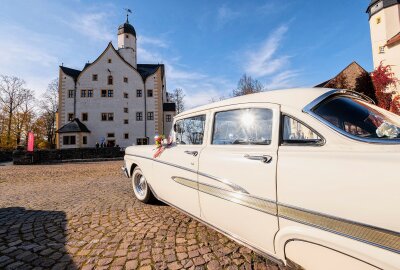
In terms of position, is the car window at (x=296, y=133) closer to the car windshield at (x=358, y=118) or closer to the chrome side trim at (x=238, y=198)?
the car windshield at (x=358, y=118)

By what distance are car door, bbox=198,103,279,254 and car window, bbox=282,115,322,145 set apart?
8 cm

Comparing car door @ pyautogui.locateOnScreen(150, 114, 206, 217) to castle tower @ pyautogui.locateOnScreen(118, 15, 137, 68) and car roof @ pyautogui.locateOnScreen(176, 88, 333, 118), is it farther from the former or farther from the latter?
castle tower @ pyautogui.locateOnScreen(118, 15, 137, 68)

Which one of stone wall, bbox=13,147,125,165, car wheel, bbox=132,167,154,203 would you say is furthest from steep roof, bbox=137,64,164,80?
car wheel, bbox=132,167,154,203

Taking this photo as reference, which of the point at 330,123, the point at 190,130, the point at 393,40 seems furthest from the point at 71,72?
the point at 393,40

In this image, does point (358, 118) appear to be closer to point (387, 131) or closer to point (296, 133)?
point (387, 131)

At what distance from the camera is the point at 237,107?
8.53 ft

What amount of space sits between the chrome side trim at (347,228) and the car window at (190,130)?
61.4 inches

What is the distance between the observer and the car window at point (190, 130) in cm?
310

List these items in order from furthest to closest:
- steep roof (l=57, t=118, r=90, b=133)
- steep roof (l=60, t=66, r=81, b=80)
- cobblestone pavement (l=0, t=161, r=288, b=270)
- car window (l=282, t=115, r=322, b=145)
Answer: steep roof (l=60, t=66, r=81, b=80)
steep roof (l=57, t=118, r=90, b=133)
cobblestone pavement (l=0, t=161, r=288, b=270)
car window (l=282, t=115, r=322, b=145)

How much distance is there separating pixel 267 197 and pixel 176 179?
1.63 metres

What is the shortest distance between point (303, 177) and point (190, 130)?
1.98 meters

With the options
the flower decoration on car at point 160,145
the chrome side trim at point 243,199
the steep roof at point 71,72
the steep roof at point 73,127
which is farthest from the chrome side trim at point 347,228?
the steep roof at point 71,72

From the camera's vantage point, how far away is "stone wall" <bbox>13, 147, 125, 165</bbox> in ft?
59.1

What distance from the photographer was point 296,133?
1.95m
